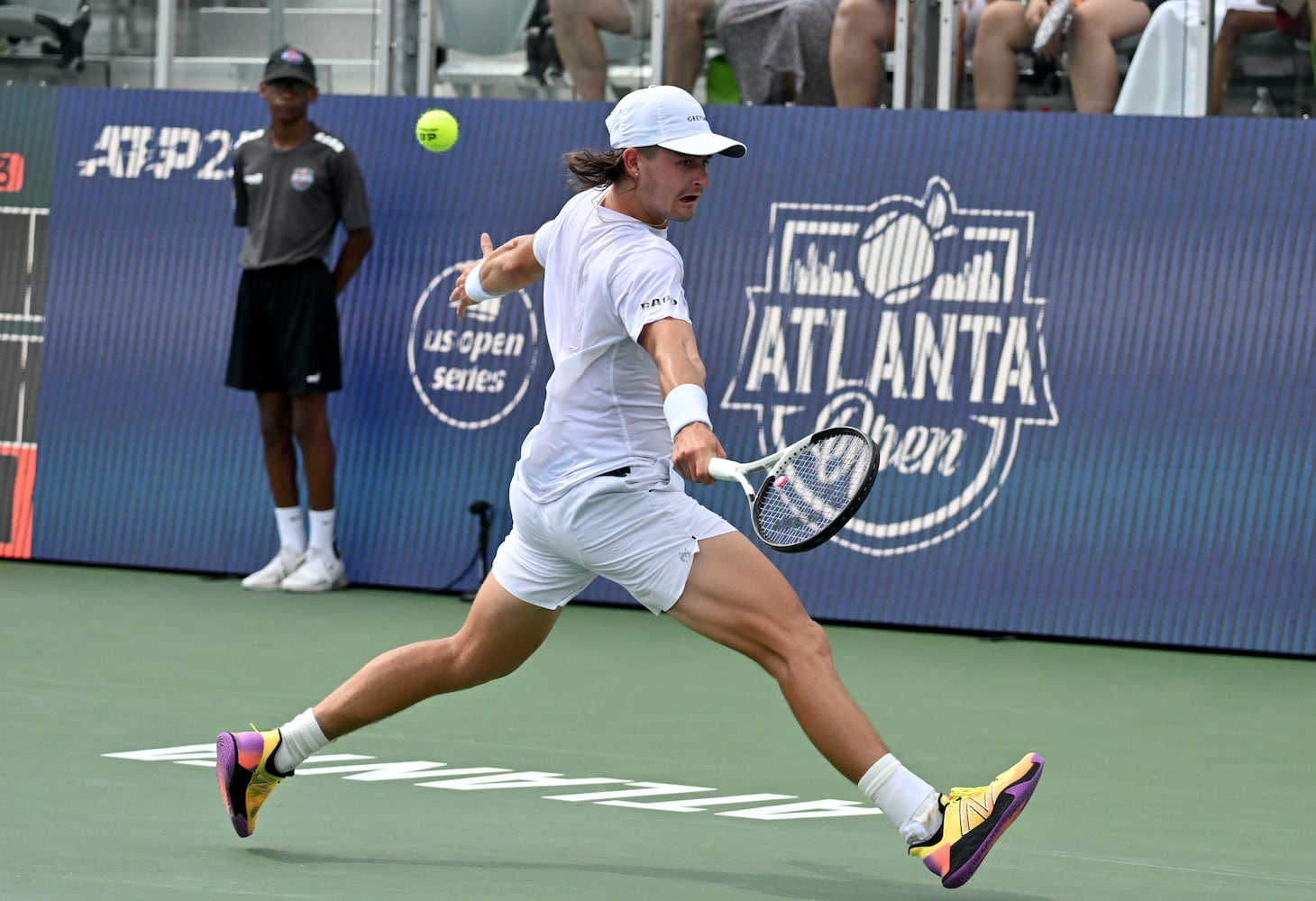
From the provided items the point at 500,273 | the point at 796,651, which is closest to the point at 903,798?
the point at 796,651

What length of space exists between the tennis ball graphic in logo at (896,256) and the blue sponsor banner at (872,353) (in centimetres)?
1

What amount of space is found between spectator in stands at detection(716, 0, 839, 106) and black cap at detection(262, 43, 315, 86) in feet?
6.19

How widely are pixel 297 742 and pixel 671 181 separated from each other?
1645 millimetres


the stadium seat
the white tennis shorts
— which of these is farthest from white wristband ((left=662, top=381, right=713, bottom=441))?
the stadium seat

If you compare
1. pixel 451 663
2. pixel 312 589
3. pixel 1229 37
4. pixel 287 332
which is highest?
pixel 1229 37

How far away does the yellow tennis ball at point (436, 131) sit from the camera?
9836 millimetres

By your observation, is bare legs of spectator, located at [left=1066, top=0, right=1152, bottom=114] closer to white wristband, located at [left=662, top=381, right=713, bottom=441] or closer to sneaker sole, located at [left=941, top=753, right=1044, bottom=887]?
sneaker sole, located at [left=941, top=753, right=1044, bottom=887]

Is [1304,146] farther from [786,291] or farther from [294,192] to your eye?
[294,192]

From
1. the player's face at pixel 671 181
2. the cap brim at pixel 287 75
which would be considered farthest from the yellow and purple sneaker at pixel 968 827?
the cap brim at pixel 287 75

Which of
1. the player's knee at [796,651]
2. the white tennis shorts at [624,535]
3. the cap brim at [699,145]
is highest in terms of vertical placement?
the cap brim at [699,145]

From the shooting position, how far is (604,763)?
6641mm

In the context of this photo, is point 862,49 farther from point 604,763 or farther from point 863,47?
point 604,763

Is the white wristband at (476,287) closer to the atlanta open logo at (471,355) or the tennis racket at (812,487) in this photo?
the tennis racket at (812,487)

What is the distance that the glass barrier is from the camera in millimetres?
9344
